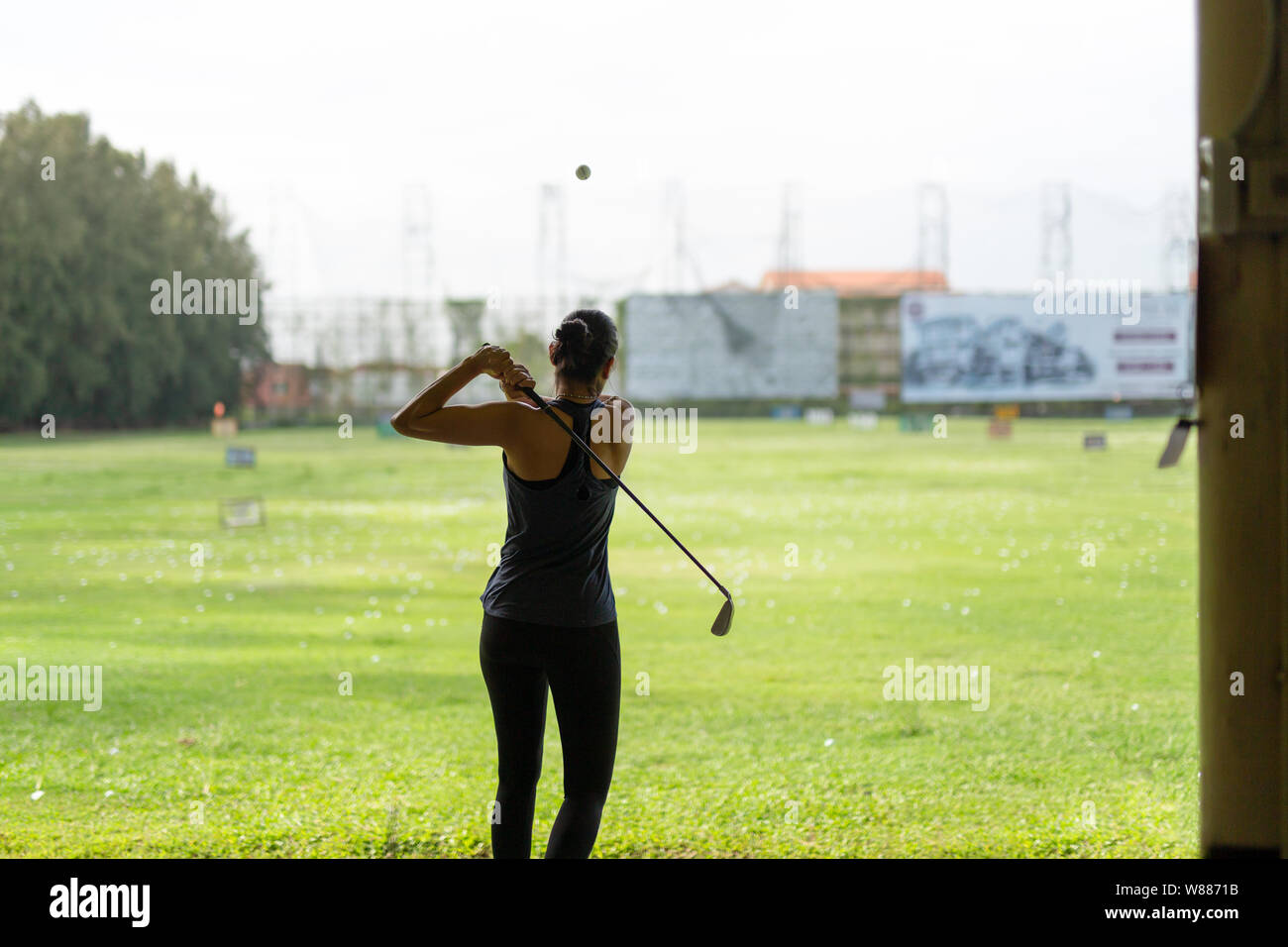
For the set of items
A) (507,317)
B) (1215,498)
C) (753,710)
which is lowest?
(753,710)

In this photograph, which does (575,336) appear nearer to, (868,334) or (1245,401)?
(1245,401)

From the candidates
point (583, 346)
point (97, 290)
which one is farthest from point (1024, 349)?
point (583, 346)

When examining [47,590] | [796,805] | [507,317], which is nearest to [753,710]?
[796,805]

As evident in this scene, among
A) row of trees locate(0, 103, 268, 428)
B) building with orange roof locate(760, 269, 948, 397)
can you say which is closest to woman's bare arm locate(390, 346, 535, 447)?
row of trees locate(0, 103, 268, 428)

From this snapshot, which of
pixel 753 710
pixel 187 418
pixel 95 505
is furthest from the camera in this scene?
pixel 187 418

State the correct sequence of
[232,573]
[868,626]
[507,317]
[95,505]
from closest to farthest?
[868,626] < [232,573] < [95,505] < [507,317]

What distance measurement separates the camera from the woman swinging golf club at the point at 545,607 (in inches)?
124

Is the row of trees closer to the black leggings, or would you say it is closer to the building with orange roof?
the building with orange roof

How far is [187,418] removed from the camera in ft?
174

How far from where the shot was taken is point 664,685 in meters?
7.59

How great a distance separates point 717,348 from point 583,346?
214ft

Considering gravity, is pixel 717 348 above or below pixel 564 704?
above
